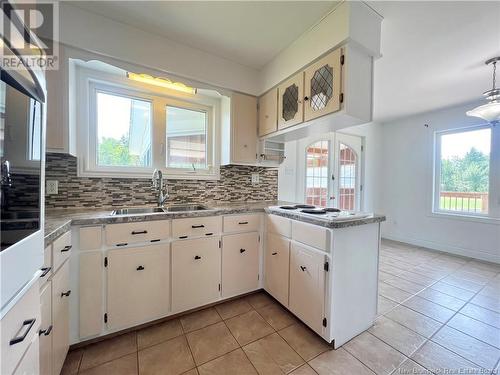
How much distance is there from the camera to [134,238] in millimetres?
1562

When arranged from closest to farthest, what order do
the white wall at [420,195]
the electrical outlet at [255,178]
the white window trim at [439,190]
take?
the electrical outlet at [255,178]
the white window trim at [439,190]
the white wall at [420,195]

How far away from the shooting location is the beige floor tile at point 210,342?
55.6 inches

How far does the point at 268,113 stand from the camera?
2.34 metres

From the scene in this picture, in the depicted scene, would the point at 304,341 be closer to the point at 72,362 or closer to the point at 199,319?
the point at 199,319

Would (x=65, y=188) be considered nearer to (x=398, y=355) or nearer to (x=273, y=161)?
(x=273, y=161)

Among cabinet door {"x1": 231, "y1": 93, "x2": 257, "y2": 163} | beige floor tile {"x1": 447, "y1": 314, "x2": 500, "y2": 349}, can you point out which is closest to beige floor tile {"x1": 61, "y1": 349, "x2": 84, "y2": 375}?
cabinet door {"x1": 231, "y1": 93, "x2": 257, "y2": 163}

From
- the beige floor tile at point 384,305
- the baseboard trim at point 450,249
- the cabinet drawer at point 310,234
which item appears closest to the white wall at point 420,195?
the baseboard trim at point 450,249

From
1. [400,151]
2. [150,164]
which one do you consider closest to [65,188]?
[150,164]

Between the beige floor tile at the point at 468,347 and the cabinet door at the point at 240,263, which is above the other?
the cabinet door at the point at 240,263

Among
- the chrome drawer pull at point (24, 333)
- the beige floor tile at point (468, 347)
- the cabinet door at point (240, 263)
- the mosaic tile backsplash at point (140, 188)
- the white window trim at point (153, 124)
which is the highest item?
the white window trim at point (153, 124)

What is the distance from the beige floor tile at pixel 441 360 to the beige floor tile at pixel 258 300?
114cm

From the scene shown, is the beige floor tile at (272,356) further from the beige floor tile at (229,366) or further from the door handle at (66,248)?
the door handle at (66,248)

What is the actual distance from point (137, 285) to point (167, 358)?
1.75ft

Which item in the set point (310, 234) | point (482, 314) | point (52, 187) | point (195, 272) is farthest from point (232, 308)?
point (482, 314)
